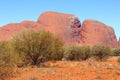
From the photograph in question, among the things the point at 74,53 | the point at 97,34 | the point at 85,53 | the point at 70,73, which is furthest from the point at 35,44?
the point at 97,34

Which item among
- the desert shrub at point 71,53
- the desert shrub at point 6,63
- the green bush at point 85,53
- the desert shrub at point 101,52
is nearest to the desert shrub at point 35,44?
the desert shrub at point 6,63

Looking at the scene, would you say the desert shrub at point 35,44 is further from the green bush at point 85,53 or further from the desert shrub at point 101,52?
the desert shrub at point 101,52

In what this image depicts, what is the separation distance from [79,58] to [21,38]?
21641 mm

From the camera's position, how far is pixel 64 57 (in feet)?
181

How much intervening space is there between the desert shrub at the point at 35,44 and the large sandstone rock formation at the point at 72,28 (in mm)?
64529

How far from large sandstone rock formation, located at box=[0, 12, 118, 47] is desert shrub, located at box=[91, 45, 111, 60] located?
Answer: 45.2 m

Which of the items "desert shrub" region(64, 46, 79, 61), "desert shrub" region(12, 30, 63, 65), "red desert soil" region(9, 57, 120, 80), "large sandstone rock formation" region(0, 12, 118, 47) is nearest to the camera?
"red desert soil" region(9, 57, 120, 80)

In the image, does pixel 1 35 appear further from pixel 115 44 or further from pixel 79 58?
pixel 79 58

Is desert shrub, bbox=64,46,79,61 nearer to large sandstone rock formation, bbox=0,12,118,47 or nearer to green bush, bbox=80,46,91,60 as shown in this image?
green bush, bbox=80,46,91,60

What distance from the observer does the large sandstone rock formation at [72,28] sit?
101000mm

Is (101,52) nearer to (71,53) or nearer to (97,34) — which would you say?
(71,53)

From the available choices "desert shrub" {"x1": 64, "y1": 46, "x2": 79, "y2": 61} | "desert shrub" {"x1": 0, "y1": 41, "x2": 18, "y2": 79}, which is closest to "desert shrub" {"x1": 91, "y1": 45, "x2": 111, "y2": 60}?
→ "desert shrub" {"x1": 64, "y1": 46, "x2": 79, "y2": 61}

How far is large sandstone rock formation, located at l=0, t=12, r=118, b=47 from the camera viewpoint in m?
101

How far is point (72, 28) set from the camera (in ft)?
340
